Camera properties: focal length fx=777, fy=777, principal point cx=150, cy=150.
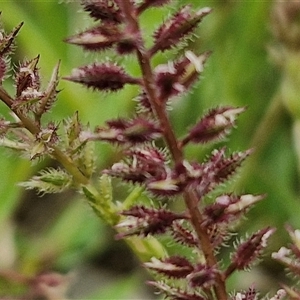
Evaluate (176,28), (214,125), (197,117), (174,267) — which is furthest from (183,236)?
(197,117)

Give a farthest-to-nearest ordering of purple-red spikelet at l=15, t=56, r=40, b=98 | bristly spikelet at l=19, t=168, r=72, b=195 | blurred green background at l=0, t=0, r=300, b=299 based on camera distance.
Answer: blurred green background at l=0, t=0, r=300, b=299
bristly spikelet at l=19, t=168, r=72, b=195
purple-red spikelet at l=15, t=56, r=40, b=98

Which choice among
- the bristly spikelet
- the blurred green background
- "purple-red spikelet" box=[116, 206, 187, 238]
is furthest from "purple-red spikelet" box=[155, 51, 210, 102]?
the blurred green background

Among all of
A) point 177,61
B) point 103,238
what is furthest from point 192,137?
point 103,238

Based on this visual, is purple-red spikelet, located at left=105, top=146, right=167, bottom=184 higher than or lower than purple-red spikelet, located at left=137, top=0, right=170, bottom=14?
lower

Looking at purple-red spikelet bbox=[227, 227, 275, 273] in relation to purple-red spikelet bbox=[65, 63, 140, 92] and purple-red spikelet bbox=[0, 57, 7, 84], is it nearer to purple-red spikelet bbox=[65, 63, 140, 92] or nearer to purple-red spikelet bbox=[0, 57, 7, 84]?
purple-red spikelet bbox=[65, 63, 140, 92]

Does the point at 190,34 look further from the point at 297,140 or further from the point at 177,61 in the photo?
the point at 297,140

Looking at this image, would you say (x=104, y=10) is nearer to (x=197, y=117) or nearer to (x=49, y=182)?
(x=49, y=182)

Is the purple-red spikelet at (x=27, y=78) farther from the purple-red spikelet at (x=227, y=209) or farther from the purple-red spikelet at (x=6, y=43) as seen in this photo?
the purple-red spikelet at (x=227, y=209)
